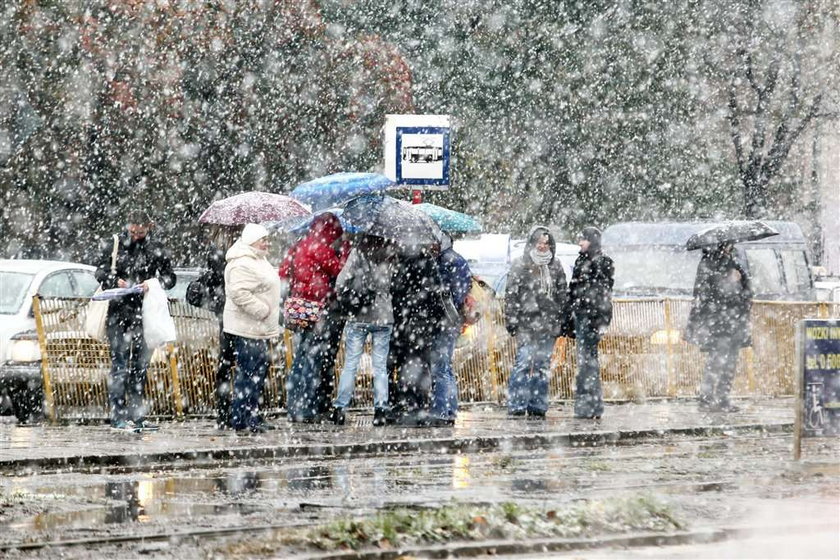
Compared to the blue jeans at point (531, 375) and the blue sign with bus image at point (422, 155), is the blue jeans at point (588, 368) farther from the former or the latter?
the blue sign with bus image at point (422, 155)

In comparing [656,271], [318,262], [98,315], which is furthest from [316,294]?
[656,271]

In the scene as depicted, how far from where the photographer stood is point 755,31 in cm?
4297

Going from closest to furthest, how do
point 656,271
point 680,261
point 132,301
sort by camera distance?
point 132,301 → point 680,261 → point 656,271

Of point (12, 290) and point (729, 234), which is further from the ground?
point (729, 234)

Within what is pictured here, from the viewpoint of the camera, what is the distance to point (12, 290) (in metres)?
17.6

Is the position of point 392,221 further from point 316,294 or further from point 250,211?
point 250,211

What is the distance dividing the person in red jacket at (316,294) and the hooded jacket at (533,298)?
6.89 ft

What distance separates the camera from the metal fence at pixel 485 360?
16.5 m

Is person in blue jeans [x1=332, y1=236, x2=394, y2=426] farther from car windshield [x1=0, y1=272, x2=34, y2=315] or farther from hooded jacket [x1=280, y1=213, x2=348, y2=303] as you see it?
car windshield [x1=0, y1=272, x2=34, y2=315]

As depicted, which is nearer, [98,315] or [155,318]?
[155,318]

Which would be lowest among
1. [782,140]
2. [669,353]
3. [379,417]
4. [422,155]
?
[379,417]

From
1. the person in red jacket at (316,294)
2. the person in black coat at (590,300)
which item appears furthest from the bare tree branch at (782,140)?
the person in red jacket at (316,294)

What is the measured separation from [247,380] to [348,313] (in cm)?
112

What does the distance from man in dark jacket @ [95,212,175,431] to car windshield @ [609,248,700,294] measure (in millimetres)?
9586
